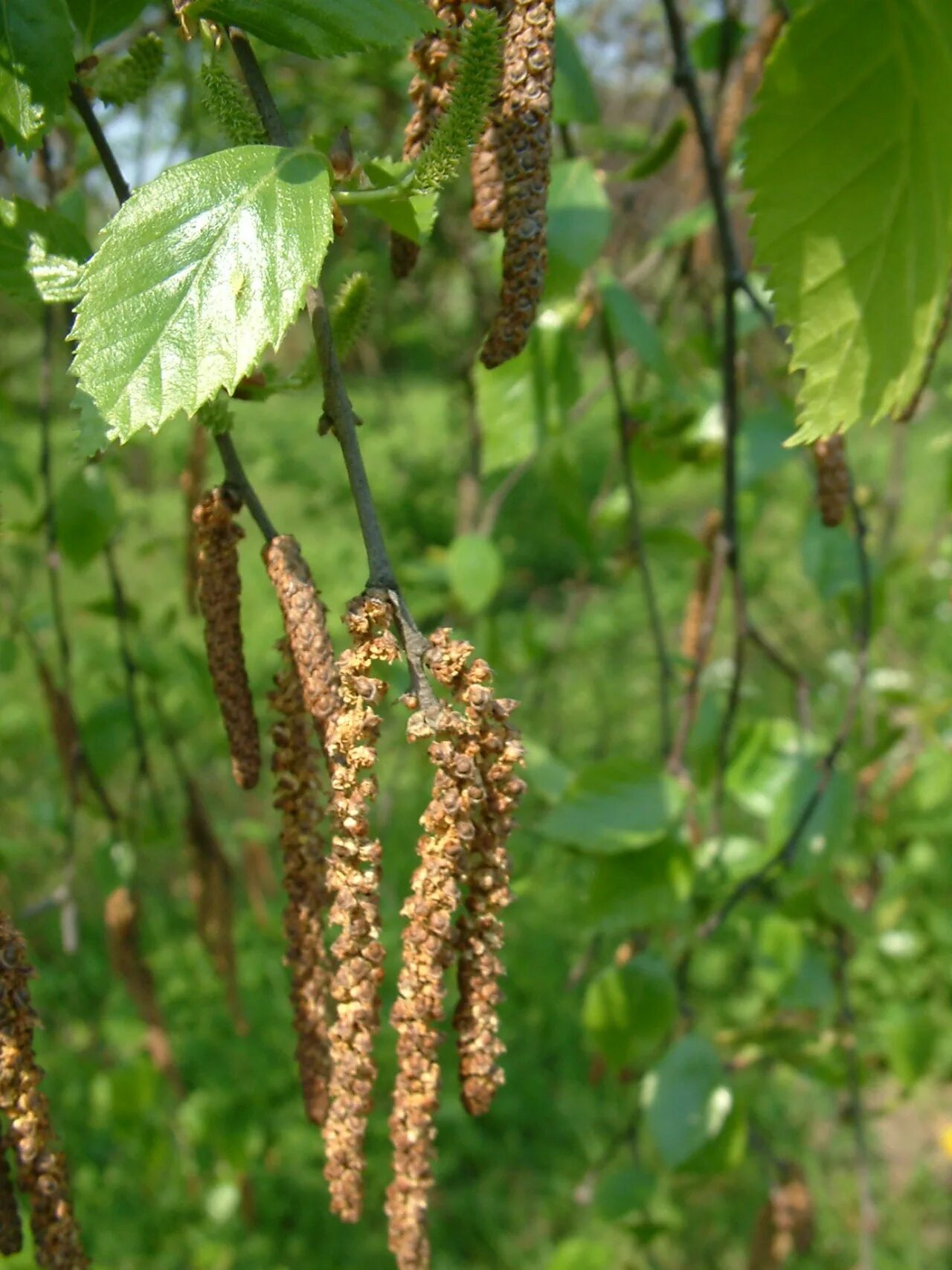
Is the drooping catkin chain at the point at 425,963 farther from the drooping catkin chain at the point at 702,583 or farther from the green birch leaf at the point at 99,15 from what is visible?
the drooping catkin chain at the point at 702,583

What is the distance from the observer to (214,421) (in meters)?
0.58

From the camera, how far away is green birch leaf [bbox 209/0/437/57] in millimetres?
509

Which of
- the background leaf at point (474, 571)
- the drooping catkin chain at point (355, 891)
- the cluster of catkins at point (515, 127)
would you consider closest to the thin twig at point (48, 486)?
the background leaf at point (474, 571)

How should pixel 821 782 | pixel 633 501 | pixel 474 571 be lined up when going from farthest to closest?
pixel 474 571
pixel 633 501
pixel 821 782

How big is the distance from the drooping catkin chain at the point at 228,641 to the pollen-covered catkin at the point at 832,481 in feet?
1.69

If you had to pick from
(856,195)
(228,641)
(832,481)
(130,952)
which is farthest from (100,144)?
(130,952)

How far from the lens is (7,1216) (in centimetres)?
56

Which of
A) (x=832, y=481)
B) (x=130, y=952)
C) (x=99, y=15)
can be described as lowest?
(x=130, y=952)

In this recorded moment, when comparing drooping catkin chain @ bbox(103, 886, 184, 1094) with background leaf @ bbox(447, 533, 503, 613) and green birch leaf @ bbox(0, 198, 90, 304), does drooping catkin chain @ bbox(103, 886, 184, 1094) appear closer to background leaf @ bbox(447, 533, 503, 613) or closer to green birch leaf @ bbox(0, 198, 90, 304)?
background leaf @ bbox(447, 533, 503, 613)

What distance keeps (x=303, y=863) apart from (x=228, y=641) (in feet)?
0.44

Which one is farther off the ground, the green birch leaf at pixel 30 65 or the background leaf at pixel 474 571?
the green birch leaf at pixel 30 65

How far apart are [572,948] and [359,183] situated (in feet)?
8.14

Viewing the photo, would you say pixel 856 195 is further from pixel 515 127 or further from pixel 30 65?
pixel 30 65

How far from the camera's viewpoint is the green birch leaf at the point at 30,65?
58 cm
